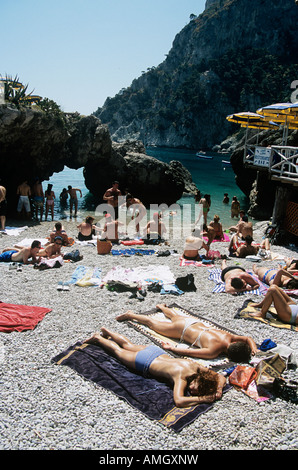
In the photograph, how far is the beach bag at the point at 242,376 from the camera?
15.5ft

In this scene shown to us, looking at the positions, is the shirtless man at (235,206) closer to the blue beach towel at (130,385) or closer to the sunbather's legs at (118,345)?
the sunbather's legs at (118,345)

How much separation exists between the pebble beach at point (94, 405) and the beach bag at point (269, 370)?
0.73 ft

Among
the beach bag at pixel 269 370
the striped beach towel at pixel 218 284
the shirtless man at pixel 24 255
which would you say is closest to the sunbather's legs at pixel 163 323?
the beach bag at pixel 269 370

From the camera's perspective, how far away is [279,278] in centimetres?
795

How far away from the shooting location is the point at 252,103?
11381 cm

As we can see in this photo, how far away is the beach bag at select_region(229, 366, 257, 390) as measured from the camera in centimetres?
471

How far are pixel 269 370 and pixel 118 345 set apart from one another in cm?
219

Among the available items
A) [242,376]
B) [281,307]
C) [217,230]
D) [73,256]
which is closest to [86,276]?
[73,256]

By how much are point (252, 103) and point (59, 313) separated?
394 ft

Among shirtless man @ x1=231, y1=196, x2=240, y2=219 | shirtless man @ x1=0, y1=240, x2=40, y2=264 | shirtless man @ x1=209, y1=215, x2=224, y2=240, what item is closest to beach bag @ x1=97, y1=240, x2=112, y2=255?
shirtless man @ x1=0, y1=240, x2=40, y2=264

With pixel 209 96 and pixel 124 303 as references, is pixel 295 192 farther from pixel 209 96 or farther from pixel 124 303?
pixel 209 96

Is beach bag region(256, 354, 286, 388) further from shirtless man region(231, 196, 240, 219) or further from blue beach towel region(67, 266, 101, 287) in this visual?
shirtless man region(231, 196, 240, 219)

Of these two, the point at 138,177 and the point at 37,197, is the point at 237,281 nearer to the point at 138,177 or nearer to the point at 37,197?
the point at 37,197
